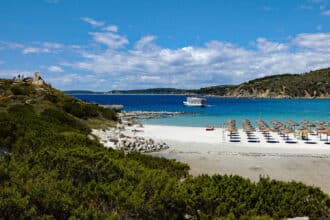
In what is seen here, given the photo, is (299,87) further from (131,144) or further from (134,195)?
(134,195)

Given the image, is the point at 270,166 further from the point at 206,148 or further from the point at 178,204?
the point at 178,204

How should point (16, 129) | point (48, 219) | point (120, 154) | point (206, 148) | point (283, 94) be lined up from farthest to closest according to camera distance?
1. point (283, 94)
2. point (206, 148)
3. point (16, 129)
4. point (120, 154)
5. point (48, 219)

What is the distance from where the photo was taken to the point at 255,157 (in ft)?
67.9

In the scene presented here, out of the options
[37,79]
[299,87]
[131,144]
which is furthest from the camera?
[299,87]

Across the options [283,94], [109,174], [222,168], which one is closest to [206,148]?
[222,168]

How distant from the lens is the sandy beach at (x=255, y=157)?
53.7 ft

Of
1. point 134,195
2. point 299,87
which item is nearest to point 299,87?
point 299,87

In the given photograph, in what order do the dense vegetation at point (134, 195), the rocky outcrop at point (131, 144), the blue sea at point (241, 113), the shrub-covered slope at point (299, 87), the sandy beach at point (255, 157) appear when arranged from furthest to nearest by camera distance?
the shrub-covered slope at point (299, 87) → the blue sea at point (241, 113) → the rocky outcrop at point (131, 144) → the sandy beach at point (255, 157) → the dense vegetation at point (134, 195)

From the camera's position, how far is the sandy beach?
53.7 ft

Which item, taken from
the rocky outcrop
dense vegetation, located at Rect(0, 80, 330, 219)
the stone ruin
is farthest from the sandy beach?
the stone ruin

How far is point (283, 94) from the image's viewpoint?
6747 inches

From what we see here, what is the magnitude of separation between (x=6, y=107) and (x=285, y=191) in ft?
85.6

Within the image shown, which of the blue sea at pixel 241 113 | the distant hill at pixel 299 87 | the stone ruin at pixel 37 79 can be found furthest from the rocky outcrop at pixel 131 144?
the distant hill at pixel 299 87

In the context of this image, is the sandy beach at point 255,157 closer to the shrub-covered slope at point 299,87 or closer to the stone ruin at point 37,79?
the stone ruin at point 37,79
